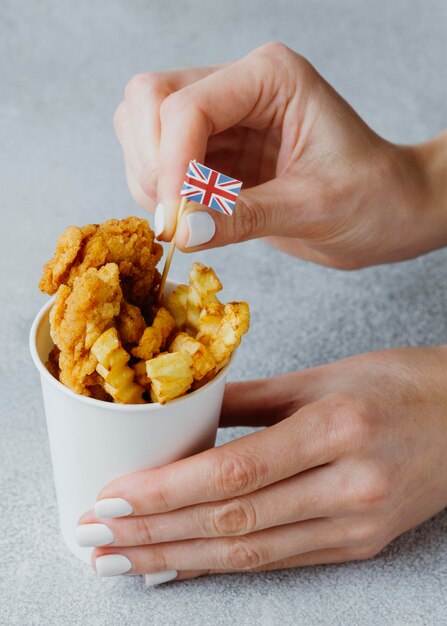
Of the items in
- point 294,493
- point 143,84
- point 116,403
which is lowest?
point 294,493

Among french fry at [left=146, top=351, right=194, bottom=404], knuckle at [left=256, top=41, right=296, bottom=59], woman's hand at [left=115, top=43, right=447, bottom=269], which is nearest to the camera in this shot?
french fry at [left=146, top=351, right=194, bottom=404]

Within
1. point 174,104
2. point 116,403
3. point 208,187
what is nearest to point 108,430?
point 116,403

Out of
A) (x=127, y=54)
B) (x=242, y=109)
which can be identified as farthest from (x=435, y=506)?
(x=127, y=54)

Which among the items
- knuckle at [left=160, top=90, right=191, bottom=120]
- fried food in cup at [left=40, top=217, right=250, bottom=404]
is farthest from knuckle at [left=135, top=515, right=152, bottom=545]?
knuckle at [left=160, top=90, right=191, bottom=120]

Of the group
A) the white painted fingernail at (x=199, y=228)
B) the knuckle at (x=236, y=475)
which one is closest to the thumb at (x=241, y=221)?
the white painted fingernail at (x=199, y=228)

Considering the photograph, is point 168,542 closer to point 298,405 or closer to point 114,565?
point 114,565

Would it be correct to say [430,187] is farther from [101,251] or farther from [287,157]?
[101,251]

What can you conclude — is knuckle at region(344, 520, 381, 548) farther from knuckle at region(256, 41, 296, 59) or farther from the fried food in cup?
knuckle at region(256, 41, 296, 59)

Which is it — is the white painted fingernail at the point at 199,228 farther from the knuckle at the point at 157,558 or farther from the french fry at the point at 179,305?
the knuckle at the point at 157,558
